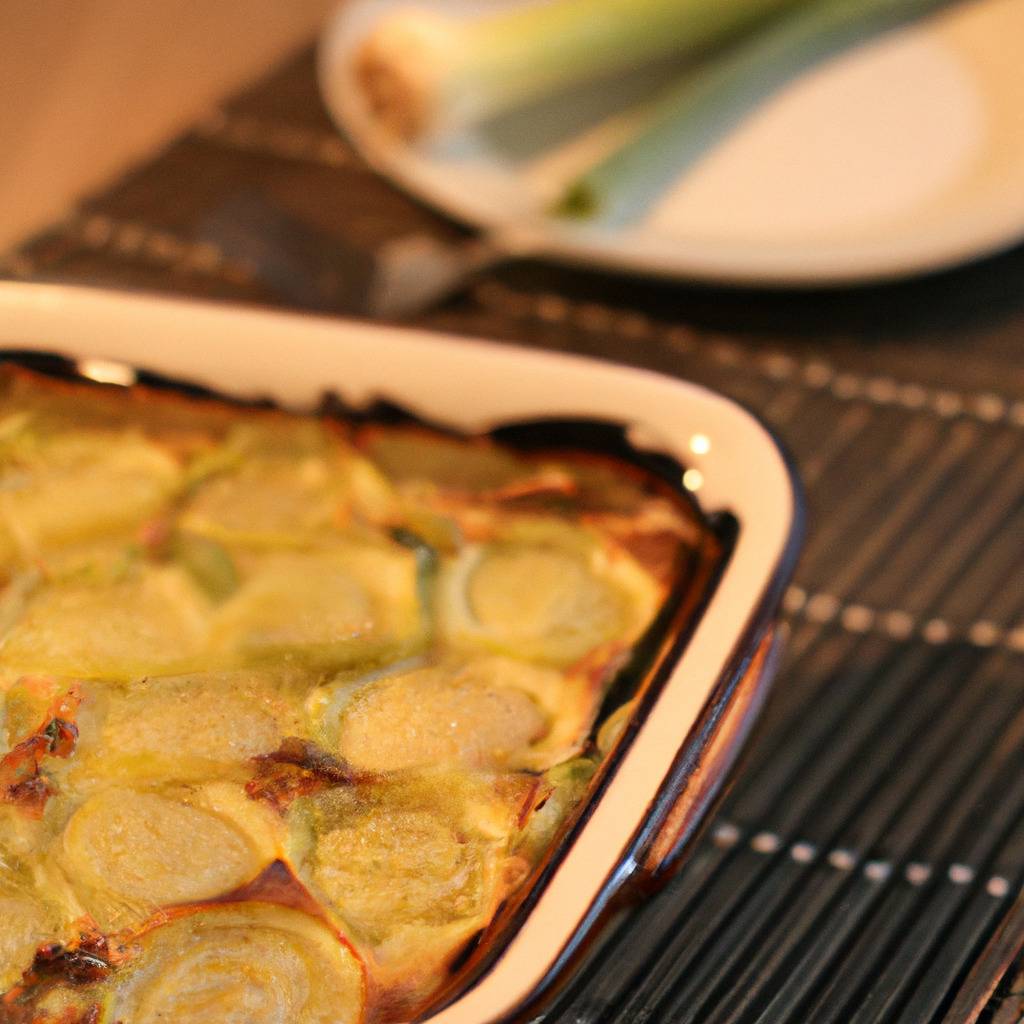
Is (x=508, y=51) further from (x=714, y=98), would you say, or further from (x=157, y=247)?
(x=157, y=247)

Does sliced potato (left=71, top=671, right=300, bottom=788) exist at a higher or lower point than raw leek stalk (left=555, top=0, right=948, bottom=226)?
lower

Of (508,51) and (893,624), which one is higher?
(508,51)

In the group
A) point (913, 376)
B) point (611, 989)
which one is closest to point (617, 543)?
point (611, 989)

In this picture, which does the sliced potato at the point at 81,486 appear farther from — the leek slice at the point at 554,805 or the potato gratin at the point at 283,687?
the leek slice at the point at 554,805

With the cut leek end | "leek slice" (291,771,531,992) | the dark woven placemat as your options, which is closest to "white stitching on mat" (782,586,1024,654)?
the dark woven placemat

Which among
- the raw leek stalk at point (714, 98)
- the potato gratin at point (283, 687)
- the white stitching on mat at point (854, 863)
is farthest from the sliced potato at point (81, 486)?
the raw leek stalk at point (714, 98)

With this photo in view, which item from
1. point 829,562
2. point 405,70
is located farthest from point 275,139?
point 829,562

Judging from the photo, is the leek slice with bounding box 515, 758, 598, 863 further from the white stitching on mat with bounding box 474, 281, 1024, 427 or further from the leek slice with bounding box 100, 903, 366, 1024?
the white stitching on mat with bounding box 474, 281, 1024, 427
